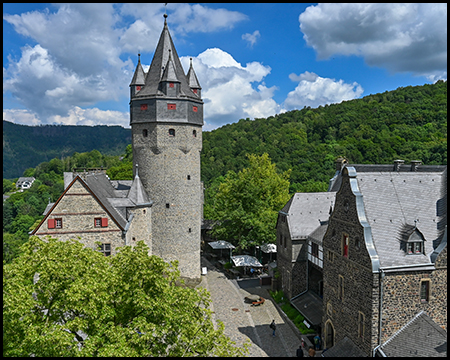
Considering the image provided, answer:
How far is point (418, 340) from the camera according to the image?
654 inches

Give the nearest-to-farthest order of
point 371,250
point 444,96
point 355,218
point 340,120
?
1. point 371,250
2. point 355,218
3. point 444,96
4. point 340,120

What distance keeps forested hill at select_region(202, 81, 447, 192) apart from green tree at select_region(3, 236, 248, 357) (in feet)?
156

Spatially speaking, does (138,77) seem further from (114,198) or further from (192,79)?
(114,198)

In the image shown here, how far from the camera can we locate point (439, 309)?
712 inches

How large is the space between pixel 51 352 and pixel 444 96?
284ft

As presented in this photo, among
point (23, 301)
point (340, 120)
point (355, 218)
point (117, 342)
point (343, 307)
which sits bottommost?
point (343, 307)

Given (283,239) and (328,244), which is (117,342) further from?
(283,239)

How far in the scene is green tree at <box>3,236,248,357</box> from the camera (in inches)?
443

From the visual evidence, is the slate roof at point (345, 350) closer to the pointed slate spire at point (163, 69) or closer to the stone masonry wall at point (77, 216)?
the stone masonry wall at point (77, 216)

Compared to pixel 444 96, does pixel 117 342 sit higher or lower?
lower

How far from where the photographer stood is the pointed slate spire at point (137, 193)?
99.0ft

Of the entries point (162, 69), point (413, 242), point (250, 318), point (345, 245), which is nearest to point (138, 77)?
point (162, 69)

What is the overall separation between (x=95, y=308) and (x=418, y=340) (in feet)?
47.4

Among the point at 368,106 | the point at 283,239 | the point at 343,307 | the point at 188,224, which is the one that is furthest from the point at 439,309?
the point at 368,106
